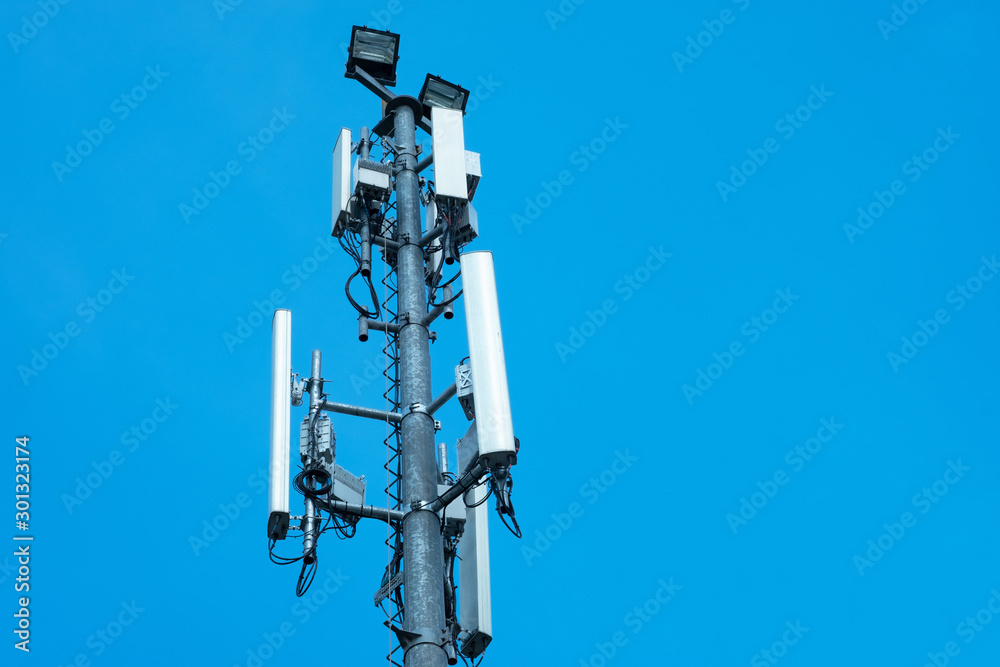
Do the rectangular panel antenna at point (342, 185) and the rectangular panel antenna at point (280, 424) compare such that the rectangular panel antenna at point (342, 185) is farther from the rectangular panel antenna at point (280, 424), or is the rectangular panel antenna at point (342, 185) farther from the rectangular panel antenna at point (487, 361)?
the rectangular panel antenna at point (487, 361)

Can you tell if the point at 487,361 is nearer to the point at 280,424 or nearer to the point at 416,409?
the point at 416,409

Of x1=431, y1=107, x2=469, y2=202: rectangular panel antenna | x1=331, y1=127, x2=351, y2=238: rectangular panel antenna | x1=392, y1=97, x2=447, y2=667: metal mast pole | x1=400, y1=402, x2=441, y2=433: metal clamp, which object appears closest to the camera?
x1=392, y1=97, x2=447, y2=667: metal mast pole

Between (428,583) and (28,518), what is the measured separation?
36.5ft

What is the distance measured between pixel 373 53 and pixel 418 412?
7706 mm

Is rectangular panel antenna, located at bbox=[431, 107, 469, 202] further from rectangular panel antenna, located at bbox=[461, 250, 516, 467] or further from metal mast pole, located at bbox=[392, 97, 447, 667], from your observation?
rectangular panel antenna, located at bbox=[461, 250, 516, 467]

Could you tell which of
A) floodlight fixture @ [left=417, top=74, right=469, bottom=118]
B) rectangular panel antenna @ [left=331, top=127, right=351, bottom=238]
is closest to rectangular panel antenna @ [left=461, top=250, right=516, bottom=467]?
rectangular panel antenna @ [left=331, top=127, right=351, bottom=238]

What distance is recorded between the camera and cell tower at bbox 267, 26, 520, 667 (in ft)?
46.2

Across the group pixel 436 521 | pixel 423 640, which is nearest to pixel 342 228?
pixel 436 521

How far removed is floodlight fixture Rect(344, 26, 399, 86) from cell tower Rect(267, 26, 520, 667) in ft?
5.57

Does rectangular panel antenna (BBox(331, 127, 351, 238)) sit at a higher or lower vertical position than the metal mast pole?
higher

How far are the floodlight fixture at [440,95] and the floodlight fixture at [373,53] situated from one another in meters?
0.74

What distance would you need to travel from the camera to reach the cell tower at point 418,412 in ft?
→ 46.2

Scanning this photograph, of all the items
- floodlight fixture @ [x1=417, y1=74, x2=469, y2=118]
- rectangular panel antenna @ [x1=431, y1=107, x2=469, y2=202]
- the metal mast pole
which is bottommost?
the metal mast pole

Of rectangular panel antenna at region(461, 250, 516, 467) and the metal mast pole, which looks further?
the metal mast pole
